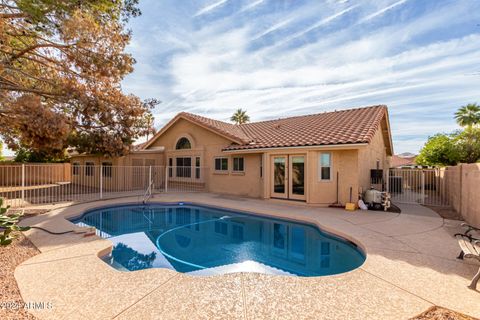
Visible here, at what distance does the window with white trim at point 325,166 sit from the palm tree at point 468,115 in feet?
132

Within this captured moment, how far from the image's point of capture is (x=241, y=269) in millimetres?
6629

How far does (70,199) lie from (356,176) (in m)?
18.6

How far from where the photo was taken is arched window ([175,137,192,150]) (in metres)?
21.7

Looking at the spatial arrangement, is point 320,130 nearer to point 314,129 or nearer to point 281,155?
point 314,129

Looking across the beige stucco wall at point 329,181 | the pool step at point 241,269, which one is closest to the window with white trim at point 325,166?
the beige stucco wall at point 329,181

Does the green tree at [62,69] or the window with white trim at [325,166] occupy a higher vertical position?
the green tree at [62,69]

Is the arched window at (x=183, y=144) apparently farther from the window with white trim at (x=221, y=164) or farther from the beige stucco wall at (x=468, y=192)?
the beige stucco wall at (x=468, y=192)

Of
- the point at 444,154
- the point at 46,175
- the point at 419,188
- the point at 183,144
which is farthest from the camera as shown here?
the point at 444,154

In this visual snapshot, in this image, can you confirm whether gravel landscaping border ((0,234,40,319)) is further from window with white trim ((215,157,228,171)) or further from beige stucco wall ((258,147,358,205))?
window with white trim ((215,157,228,171))

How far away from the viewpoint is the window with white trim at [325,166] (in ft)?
45.0

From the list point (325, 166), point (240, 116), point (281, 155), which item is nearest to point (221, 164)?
point (281, 155)

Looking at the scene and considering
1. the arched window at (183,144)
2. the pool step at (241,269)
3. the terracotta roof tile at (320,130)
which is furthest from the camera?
the arched window at (183,144)

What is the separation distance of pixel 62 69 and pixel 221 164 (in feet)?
38.2

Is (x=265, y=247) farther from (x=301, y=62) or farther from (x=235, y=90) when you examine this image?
(x=235, y=90)
